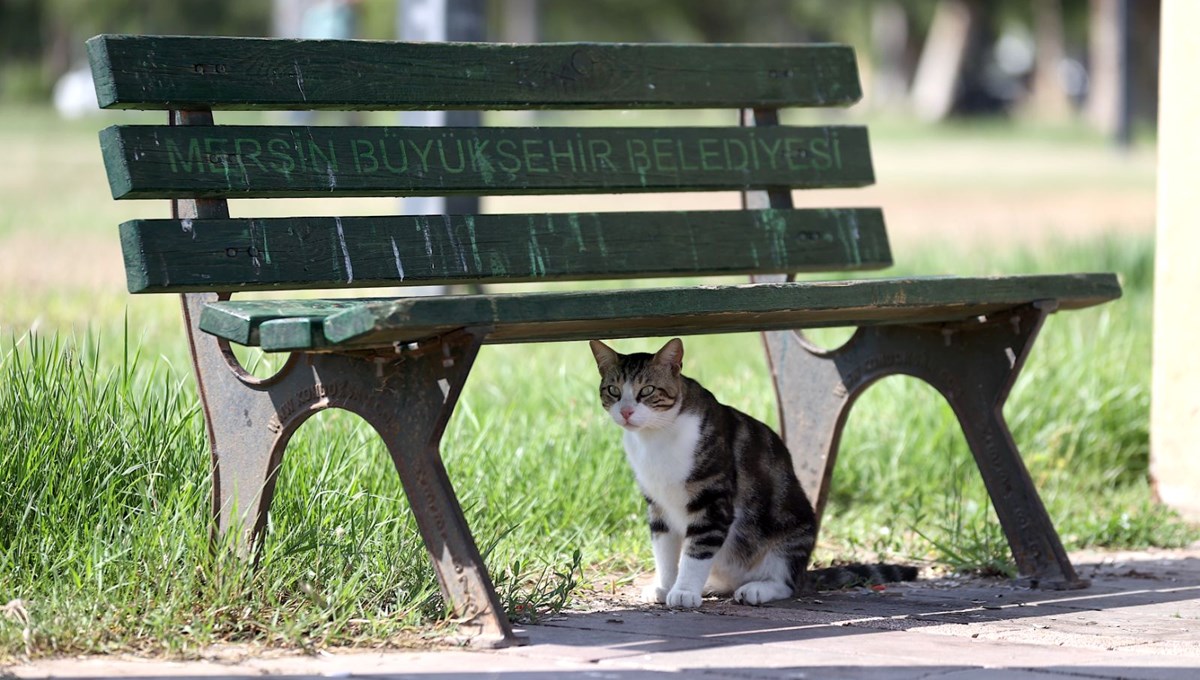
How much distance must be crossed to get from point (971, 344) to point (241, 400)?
6.33ft

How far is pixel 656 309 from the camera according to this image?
3.38 m

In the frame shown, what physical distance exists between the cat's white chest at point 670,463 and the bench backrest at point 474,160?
49 cm

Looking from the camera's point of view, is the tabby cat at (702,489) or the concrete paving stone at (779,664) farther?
the tabby cat at (702,489)

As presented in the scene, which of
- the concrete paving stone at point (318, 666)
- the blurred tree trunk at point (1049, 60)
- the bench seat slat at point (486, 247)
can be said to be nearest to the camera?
the concrete paving stone at point (318, 666)

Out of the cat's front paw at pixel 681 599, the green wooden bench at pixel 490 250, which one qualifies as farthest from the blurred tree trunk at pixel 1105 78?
the cat's front paw at pixel 681 599

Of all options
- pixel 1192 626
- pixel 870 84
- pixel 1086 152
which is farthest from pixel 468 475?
pixel 870 84

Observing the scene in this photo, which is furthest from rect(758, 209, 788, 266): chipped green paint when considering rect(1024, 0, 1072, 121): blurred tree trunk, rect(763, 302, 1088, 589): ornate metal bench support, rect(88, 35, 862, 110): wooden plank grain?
rect(1024, 0, 1072, 121): blurred tree trunk

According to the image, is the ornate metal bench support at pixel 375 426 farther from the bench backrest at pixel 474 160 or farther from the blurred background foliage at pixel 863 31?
the blurred background foliage at pixel 863 31

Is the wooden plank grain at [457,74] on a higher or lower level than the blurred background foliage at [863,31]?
lower

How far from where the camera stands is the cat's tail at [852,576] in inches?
167

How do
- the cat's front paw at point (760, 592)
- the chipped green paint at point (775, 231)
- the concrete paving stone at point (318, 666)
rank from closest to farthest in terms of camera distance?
the concrete paving stone at point (318, 666)
the cat's front paw at point (760, 592)
the chipped green paint at point (775, 231)

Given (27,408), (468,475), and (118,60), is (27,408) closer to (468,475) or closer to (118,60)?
(118,60)

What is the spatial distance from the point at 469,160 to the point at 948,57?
40.0m

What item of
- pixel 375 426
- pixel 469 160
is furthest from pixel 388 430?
pixel 469 160
